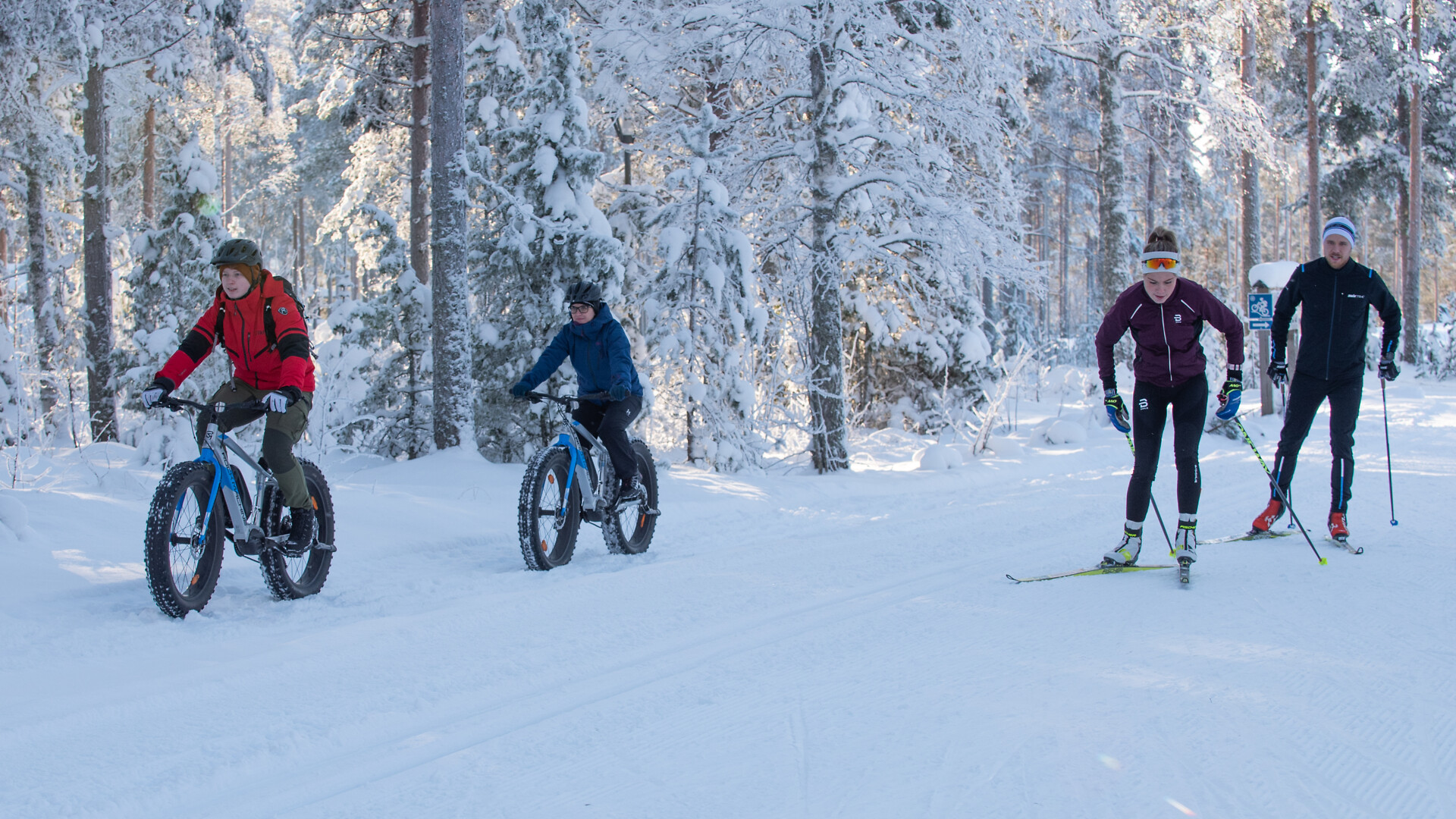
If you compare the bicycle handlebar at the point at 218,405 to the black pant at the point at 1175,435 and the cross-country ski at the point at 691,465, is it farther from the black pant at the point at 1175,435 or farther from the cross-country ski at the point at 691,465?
the black pant at the point at 1175,435

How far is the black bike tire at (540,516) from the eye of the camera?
5.75 meters

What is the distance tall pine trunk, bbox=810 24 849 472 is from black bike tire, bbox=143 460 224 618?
6.99 metres

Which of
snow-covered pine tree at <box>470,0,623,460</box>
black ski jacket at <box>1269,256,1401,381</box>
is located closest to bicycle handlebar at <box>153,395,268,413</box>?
snow-covered pine tree at <box>470,0,623,460</box>

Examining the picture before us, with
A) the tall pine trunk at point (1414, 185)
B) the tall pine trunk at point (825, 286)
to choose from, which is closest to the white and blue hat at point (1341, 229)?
the tall pine trunk at point (825, 286)

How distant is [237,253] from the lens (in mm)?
4879

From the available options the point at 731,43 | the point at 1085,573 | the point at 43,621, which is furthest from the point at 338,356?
the point at 1085,573

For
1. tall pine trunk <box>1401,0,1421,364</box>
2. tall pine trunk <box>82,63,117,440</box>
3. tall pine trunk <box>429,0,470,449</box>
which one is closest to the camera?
tall pine trunk <box>429,0,470,449</box>

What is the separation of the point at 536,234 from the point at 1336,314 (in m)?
7.25

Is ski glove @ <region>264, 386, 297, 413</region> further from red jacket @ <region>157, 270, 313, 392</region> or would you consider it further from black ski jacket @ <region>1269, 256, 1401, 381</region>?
black ski jacket @ <region>1269, 256, 1401, 381</region>

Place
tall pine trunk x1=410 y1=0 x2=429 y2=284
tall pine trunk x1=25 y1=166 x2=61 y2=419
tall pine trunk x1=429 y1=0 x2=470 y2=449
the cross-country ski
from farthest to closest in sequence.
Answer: tall pine trunk x1=25 y1=166 x2=61 y2=419 < tall pine trunk x1=410 y1=0 x2=429 y2=284 < tall pine trunk x1=429 y1=0 x2=470 y2=449 < the cross-country ski

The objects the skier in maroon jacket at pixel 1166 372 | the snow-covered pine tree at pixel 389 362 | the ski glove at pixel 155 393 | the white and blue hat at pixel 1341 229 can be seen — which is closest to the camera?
the ski glove at pixel 155 393

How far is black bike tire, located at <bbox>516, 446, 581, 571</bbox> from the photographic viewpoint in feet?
18.9

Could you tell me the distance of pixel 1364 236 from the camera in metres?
47.7

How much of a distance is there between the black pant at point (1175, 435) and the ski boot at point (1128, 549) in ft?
0.22
